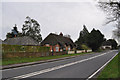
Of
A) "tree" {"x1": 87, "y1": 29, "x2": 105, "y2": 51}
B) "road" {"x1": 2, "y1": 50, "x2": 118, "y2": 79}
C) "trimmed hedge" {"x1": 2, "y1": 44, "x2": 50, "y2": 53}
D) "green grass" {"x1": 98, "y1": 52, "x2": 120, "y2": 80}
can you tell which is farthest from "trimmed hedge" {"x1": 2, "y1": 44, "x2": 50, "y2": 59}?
"tree" {"x1": 87, "y1": 29, "x2": 105, "y2": 51}

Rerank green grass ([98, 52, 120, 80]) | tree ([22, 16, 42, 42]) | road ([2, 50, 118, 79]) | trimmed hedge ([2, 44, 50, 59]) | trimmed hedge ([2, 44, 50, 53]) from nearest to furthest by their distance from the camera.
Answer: green grass ([98, 52, 120, 80])
road ([2, 50, 118, 79])
trimmed hedge ([2, 44, 50, 59])
trimmed hedge ([2, 44, 50, 53])
tree ([22, 16, 42, 42])

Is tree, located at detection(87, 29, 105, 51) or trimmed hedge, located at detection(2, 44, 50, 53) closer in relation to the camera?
trimmed hedge, located at detection(2, 44, 50, 53)

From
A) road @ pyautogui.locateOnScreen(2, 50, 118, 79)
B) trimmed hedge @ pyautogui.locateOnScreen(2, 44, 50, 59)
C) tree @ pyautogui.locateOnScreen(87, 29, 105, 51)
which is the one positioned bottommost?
road @ pyautogui.locateOnScreen(2, 50, 118, 79)

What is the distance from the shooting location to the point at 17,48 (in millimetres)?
24266

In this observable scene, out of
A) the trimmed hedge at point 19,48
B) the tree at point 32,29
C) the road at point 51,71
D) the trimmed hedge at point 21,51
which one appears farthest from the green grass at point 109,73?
the tree at point 32,29

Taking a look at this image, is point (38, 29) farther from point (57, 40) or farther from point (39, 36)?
point (57, 40)

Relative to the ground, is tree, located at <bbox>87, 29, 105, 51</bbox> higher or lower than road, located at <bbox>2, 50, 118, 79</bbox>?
higher

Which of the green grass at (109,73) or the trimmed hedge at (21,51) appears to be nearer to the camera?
the green grass at (109,73)

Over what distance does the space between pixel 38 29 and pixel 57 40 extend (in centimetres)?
1969

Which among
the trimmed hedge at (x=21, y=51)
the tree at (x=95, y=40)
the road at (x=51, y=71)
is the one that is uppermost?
the tree at (x=95, y=40)

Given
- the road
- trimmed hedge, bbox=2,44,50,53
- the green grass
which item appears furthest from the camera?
trimmed hedge, bbox=2,44,50,53

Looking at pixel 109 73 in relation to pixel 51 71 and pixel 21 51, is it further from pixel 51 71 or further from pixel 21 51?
pixel 21 51

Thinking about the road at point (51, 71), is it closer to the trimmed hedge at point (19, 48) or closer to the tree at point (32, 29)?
the trimmed hedge at point (19, 48)

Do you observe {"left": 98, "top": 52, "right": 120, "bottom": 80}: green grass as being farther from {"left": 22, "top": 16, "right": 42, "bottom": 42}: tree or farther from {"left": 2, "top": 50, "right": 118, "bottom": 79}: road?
{"left": 22, "top": 16, "right": 42, "bottom": 42}: tree
